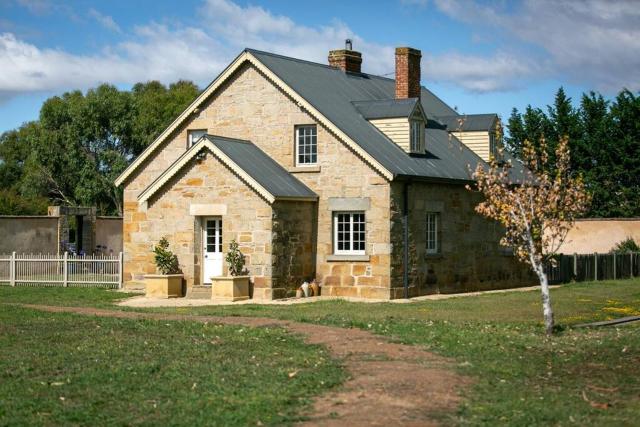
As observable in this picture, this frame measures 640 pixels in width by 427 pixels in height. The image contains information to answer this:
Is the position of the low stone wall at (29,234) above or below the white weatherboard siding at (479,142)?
below

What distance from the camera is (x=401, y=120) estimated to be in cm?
3206

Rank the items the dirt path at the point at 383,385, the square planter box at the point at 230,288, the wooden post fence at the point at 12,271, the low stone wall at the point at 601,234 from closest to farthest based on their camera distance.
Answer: the dirt path at the point at 383,385 < the square planter box at the point at 230,288 < the wooden post fence at the point at 12,271 < the low stone wall at the point at 601,234

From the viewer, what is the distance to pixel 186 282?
3011cm

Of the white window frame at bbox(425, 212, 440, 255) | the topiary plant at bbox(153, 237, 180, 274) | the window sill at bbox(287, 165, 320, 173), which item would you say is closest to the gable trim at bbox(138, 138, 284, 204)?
the topiary plant at bbox(153, 237, 180, 274)

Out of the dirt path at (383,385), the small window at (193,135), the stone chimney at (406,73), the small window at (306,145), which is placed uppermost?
the stone chimney at (406,73)

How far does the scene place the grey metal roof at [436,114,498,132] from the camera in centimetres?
3631

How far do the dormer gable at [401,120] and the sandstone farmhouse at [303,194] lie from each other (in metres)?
0.04

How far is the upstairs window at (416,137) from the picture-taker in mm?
32344

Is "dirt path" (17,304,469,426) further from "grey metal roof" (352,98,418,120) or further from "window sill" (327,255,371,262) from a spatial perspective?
"grey metal roof" (352,98,418,120)

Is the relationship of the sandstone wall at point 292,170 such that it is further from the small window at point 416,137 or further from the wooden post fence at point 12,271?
the wooden post fence at point 12,271

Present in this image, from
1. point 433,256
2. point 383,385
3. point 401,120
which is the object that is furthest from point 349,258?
point 383,385

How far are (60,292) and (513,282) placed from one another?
15.3 metres

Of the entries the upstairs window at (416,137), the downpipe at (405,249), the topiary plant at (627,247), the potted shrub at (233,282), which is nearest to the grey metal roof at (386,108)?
the upstairs window at (416,137)

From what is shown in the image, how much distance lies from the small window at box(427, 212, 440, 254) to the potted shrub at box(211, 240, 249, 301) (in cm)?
629
